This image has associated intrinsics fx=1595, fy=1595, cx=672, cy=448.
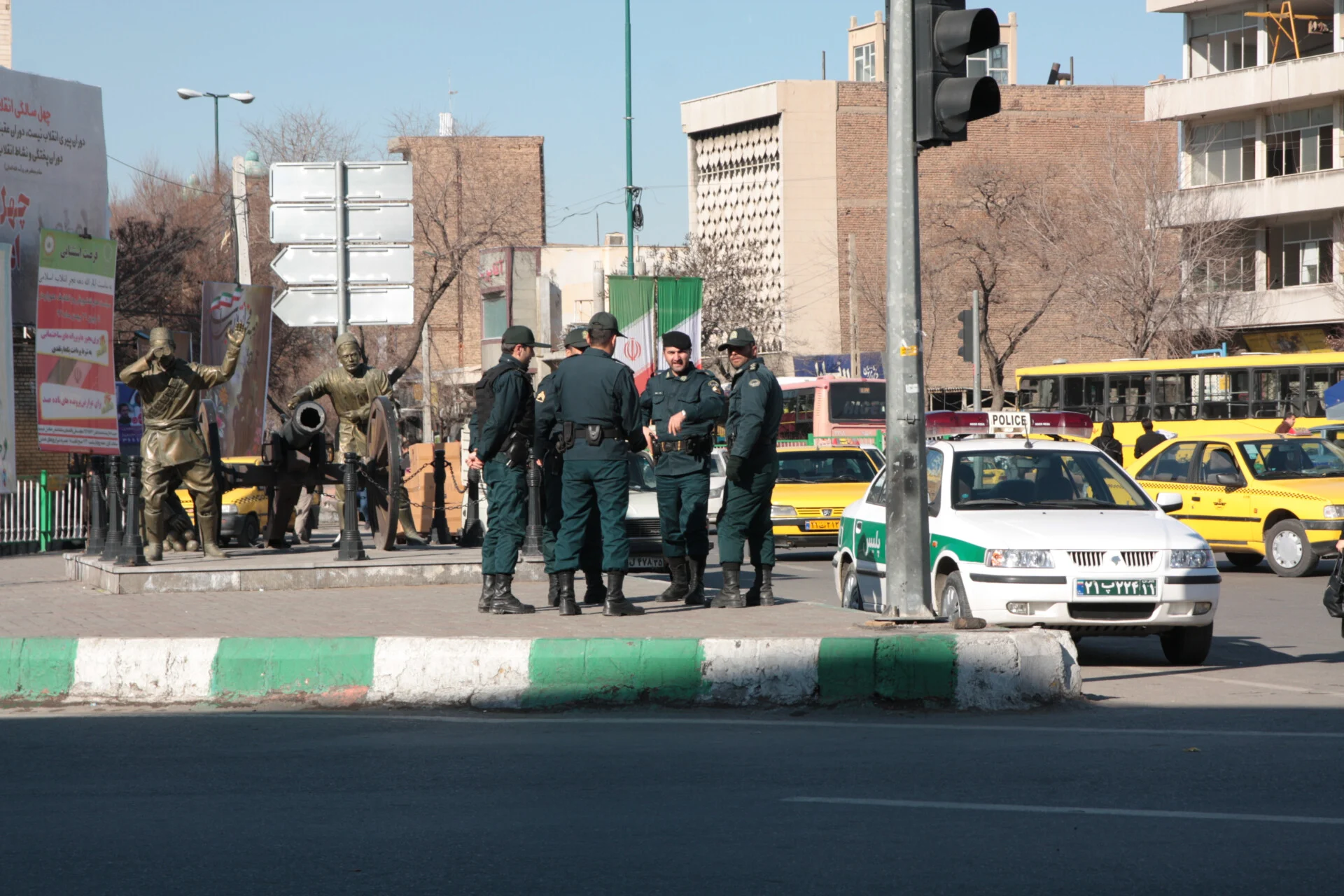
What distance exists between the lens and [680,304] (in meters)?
32.6

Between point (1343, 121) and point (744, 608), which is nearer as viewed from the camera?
point (744, 608)

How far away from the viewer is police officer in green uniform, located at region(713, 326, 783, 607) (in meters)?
11.2

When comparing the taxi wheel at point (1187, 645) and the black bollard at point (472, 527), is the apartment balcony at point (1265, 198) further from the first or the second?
the taxi wheel at point (1187, 645)

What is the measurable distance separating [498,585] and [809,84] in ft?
218

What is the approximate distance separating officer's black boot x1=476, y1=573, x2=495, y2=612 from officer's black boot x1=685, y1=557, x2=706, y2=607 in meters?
1.47

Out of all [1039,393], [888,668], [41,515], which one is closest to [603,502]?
[888,668]

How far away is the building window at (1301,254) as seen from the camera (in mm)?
48469

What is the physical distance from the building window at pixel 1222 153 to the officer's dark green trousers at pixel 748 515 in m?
43.4

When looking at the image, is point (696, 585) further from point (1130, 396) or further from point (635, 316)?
point (1130, 396)

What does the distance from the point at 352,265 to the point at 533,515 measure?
2.83 m

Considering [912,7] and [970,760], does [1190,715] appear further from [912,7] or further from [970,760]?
[912,7]

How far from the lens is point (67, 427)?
24.3m

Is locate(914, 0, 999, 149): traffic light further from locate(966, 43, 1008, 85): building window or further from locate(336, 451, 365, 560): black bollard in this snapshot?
locate(966, 43, 1008, 85): building window

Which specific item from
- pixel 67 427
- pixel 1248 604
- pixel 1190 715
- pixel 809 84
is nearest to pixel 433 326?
pixel 809 84
